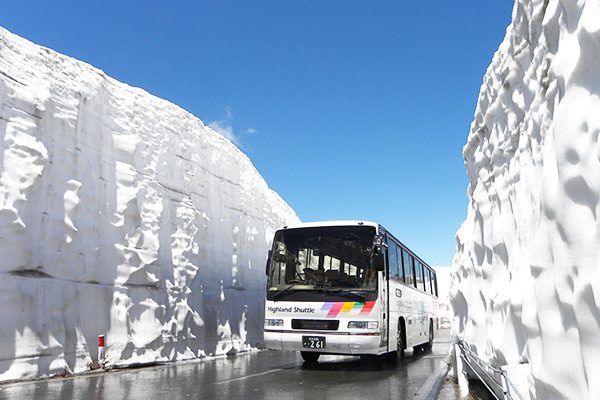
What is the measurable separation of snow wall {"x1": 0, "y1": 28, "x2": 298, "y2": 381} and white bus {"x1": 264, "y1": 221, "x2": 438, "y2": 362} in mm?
4925

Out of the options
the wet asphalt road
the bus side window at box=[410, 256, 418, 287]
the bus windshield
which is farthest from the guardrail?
the bus side window at box=[410, 256, 418, 287]

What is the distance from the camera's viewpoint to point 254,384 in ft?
30.4

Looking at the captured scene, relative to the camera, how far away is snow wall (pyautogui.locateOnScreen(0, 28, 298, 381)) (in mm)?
11219

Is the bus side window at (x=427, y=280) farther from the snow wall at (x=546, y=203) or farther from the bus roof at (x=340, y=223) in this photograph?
the snow wall at (x=546, y=203)

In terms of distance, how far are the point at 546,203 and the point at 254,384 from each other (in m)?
7.13

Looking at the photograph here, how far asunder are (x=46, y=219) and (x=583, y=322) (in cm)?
1181

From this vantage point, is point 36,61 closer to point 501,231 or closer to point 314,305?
point 314,305

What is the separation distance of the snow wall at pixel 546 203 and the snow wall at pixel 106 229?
9444mm

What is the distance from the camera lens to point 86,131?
46.0ft

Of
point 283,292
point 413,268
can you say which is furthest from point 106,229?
point 413,268

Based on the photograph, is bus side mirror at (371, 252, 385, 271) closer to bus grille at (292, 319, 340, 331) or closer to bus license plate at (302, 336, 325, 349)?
bus grille at (292, 319, 340, 331)

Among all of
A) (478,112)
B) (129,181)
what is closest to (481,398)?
(478,112)

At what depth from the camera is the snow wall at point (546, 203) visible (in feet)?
9.39

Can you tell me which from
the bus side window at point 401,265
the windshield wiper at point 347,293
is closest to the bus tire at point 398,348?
the bus side window at point 401,265
